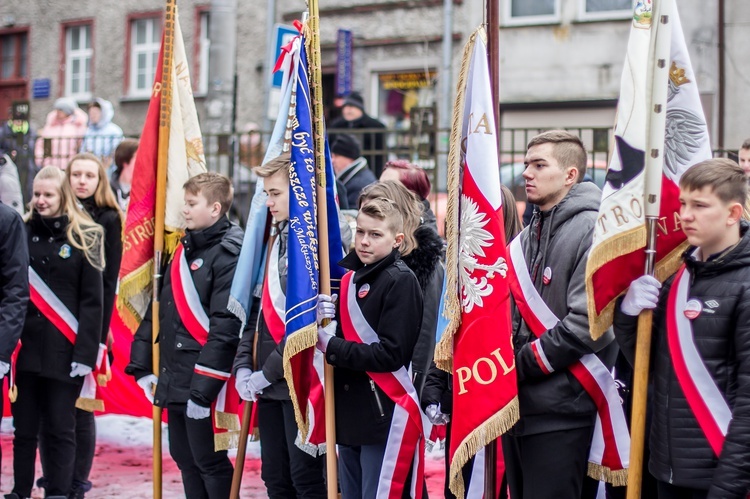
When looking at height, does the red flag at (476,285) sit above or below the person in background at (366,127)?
below

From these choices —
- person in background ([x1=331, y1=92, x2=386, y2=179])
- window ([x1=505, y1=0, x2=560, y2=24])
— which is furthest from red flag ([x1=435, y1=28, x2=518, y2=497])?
window ([x1=505, y1=0, x2=560, y2=24])

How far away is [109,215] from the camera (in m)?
6.92

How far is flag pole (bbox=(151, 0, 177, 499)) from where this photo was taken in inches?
230

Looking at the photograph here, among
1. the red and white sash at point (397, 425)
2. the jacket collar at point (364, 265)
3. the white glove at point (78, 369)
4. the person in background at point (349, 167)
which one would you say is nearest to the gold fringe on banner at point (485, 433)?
the red and white sash at point (397, 425)

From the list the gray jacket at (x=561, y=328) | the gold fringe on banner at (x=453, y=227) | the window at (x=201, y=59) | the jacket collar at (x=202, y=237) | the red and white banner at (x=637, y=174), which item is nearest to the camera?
the red and white banner at (x=637, y=174)

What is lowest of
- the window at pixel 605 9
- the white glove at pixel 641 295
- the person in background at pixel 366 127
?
the white glove at pixel 641 295

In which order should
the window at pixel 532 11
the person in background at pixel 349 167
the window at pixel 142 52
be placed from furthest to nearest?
the window at pixel 142 52
the window at pixel 532 11
the person in background at pixel 349 167

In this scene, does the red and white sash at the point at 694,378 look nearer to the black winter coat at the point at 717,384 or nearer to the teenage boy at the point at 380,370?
the black winter coat at the point at 717,384

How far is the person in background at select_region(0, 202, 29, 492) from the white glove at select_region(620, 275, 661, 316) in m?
3.49

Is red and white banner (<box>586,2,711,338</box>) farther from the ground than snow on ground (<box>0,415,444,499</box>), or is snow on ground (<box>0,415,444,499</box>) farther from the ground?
red and white banner (<box>586,2,711,338</box>)

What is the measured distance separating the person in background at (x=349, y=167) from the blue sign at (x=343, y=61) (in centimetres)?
1200

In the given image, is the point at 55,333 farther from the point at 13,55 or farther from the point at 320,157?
the point at 13,55

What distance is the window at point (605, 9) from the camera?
715 inches

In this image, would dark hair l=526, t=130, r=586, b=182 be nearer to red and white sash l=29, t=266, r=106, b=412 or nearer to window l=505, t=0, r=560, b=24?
red and white sash l=29, t=266, r=106, b=412
